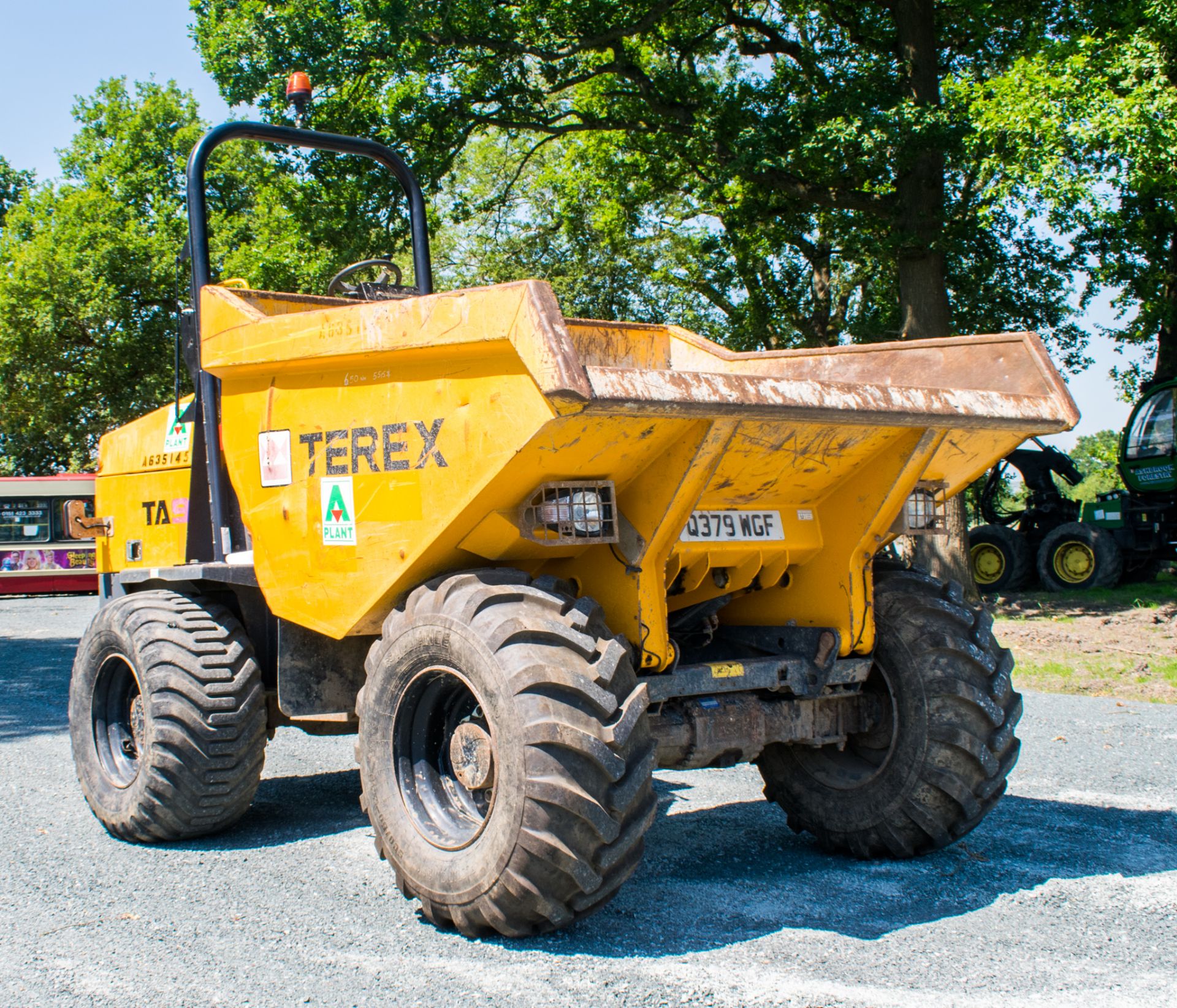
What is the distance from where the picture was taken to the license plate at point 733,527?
4414 mm

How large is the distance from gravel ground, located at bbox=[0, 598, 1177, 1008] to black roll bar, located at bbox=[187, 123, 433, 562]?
1.51 m

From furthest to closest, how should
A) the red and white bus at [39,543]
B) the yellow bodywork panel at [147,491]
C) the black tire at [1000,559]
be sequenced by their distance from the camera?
1. the red and white bus at [39,543]
2. the black tire at [1000,559]
3. the yellow bodywork panel at [147,491]

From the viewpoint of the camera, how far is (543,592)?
3.96 metres

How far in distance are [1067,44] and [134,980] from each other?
1301 cm

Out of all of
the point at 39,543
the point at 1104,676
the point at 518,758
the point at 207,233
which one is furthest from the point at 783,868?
the point at 39,543

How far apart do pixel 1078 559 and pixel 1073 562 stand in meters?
0.10

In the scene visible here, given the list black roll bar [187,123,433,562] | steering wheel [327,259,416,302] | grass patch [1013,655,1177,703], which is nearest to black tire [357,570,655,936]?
black roll bar [187,123,433,562]

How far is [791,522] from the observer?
4.72 meters

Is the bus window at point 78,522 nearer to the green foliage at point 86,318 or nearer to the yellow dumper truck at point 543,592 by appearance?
the yellow dumper truck at point 543,592

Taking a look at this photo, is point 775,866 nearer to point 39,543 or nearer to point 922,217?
point 922,217

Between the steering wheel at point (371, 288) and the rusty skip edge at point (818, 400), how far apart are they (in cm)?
238

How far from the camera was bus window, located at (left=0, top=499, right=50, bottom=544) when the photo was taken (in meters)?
25.3

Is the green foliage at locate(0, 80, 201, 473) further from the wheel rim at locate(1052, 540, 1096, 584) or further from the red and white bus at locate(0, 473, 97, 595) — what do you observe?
the wheel rim at locate(1052, 540, 1096, 584)

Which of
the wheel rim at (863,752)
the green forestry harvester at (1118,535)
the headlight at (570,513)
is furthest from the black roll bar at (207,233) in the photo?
the green forestry harvester at (1118,535)
